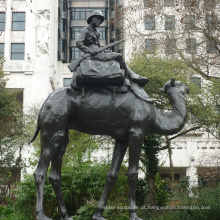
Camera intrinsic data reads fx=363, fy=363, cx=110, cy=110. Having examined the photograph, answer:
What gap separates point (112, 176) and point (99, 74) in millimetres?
1830

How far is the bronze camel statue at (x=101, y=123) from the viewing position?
20.9 feet

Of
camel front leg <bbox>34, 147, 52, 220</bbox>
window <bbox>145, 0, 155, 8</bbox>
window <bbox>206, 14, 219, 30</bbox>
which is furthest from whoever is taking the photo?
window <bbox>145, 0, 155, 8</bbox>

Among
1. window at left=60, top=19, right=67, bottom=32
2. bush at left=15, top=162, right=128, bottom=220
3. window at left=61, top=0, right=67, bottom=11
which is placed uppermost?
window at left=61, top=0, right=67, bottom=11

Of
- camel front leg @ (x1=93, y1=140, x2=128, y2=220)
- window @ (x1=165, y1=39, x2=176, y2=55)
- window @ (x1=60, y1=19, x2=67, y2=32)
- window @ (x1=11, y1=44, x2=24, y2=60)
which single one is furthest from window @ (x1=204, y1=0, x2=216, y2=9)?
window @ (x1=60, y1=19, x2=67, y2=32)

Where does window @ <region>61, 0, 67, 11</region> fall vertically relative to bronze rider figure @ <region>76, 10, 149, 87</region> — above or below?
above

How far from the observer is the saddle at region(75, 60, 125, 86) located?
21.0 ft

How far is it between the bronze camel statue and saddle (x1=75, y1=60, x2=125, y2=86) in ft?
0.61

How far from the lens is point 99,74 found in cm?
642

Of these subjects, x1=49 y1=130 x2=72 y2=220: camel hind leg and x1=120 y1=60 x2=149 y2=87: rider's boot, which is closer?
x1=49 y1=130 x2=72 y2=220: camel hind leg

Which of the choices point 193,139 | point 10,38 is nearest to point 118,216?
point 193,139

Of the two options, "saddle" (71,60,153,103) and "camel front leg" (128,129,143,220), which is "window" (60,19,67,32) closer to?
"saddle" (71,60,153,103)

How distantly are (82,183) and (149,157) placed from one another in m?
4.83

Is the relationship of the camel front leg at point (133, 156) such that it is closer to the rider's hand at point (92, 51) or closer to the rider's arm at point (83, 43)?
the rider's hand at point (92, 51)

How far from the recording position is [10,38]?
36156 mm
